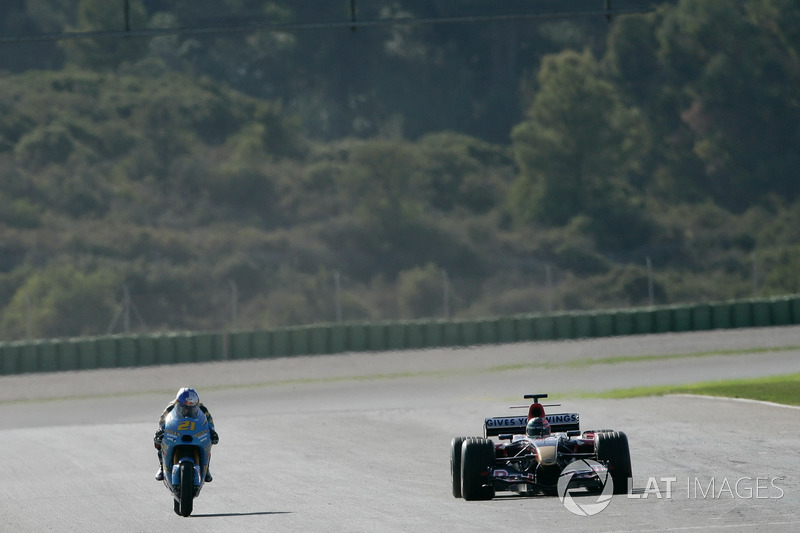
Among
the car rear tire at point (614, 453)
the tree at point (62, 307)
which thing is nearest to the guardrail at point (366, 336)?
the tree at point (62, 307)

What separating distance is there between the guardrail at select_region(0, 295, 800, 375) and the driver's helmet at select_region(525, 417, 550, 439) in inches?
962

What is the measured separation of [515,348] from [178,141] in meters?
40.6

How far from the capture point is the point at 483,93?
8781 centimetres

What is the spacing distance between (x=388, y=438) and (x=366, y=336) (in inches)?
693

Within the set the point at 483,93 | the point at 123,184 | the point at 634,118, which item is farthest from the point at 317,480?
the point at 483,93

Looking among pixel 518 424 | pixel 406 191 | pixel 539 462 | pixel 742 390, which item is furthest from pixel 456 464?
pixel 406 191

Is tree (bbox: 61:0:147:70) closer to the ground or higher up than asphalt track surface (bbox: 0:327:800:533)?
higher up

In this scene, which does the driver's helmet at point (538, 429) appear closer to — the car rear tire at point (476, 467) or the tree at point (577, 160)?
the car rear tire at point (476, 467)

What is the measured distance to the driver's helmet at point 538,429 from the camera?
1270 cm

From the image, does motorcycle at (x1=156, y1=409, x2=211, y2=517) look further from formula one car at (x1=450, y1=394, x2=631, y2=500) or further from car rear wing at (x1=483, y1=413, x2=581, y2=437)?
car rear wing at (x1=483, y1=413, x2=581, y2=437)

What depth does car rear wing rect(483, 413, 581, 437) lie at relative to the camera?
1343 centimetres

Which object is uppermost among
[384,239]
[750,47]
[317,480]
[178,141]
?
[750,47]

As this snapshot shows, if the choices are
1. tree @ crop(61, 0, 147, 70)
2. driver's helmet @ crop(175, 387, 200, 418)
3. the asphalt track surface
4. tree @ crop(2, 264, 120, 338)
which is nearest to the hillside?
tree @ crop(2, 264, 120, 338)

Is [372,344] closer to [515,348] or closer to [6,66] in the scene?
[515,348]
